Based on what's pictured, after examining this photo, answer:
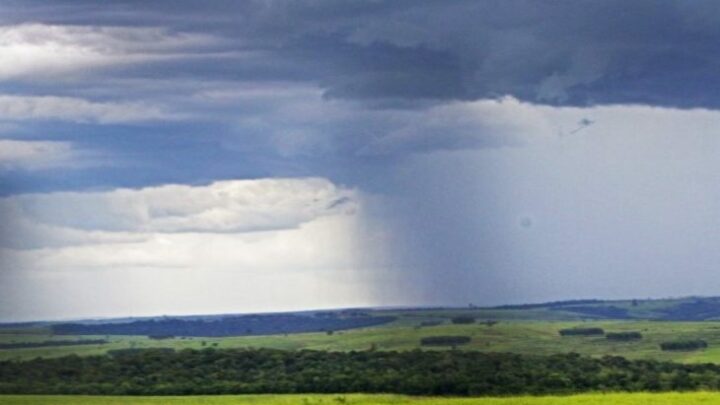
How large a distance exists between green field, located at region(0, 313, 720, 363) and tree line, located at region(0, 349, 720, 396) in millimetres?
7314

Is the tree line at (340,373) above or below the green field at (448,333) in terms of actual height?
below

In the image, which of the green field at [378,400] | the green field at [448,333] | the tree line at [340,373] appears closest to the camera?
the green field at [378,400]

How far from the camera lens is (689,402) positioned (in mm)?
104562

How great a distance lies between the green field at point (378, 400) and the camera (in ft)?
345

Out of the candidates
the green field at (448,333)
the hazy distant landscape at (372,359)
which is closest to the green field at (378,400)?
the hazy distant landscape at (372,359)

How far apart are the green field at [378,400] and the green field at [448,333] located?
33101 millimetres

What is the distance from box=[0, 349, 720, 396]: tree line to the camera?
128500mm

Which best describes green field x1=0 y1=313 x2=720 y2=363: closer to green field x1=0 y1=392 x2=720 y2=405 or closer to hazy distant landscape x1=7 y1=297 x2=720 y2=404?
hazy distant landscape x1=7 y1=297 x2=720 y2=404

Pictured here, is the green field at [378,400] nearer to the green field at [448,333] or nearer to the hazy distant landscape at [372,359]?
the hazy distant landscape at [372,359]

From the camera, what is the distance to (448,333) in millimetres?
181000

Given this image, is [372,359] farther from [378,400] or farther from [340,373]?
[378,400]

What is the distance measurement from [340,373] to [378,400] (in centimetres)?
2636

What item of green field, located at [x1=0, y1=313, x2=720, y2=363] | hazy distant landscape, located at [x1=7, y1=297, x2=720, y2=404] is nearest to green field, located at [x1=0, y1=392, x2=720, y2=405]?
hazy distant landscape, located at [x1=7, y1=297, x2=720, y2=404]

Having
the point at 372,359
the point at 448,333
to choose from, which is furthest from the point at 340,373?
the point at 448,333
